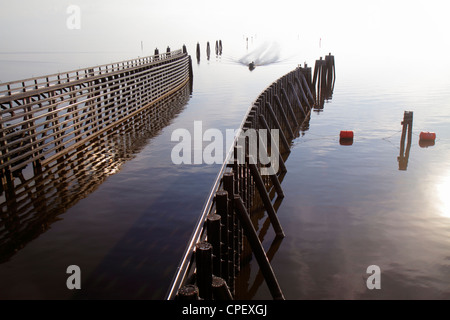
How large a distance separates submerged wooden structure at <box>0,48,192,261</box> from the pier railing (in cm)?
4

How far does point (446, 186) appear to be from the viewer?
1263cm

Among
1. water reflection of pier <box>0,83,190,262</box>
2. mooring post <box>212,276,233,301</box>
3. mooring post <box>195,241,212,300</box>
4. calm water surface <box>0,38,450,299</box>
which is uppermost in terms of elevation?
mooring post <box>195,241,212,300</box>

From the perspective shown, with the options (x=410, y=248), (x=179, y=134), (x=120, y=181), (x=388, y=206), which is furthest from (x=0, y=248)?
(x=179, y=134)

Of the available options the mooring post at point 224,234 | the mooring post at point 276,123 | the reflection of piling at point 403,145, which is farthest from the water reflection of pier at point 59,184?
the reflection of piling at point 403,145

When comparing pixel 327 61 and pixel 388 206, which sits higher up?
pixel 327 61

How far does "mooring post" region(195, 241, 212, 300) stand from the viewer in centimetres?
484

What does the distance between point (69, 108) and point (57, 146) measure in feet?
8.44

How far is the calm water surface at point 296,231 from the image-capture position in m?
6.96

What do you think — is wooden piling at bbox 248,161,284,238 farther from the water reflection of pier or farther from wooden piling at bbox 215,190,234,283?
the water reflection of pier

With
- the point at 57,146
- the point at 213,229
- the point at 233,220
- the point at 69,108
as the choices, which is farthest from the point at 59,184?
the point at 213,229

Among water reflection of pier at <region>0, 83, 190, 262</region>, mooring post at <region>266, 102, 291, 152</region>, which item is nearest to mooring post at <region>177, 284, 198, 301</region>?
water reflection of pier at <region>0, 83, 190, 262</region>

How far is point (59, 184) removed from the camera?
442 inches
